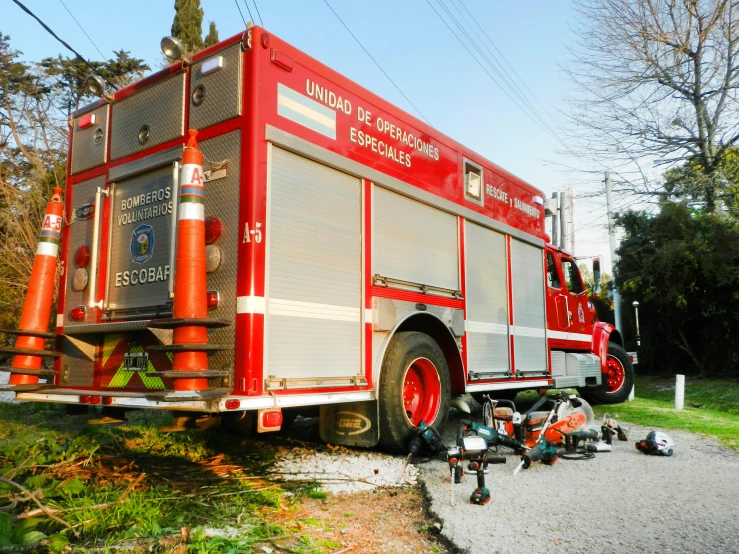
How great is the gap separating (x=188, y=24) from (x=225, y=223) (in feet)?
55.3

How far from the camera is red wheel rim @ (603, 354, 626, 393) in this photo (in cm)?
998

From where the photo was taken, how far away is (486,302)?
6.91 m

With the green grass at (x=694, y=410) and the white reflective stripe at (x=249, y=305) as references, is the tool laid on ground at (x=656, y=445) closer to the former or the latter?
the green grass at (x=694, y=410)

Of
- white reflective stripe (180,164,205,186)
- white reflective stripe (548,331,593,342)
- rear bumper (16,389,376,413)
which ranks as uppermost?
white reflective stripe (180,164,205,186)

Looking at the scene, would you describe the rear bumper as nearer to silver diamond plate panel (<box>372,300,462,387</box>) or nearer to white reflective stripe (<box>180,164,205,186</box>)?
silver diamond plate panel (<box>372,300,462,387</box>)

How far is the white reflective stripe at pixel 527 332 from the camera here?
7491 mm

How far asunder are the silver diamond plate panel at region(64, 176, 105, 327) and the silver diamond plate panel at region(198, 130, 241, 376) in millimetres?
1432

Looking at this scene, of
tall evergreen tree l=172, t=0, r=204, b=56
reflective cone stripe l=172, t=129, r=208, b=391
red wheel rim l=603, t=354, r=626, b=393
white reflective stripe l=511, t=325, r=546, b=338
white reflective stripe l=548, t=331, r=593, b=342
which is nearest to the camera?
reflective cone stripe l=172, t=129, r=208, b=391

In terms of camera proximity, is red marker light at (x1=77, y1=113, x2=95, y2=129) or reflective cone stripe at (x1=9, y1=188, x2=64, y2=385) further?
red marker light at (x1=77, y1=113, x2=95, y2=129)

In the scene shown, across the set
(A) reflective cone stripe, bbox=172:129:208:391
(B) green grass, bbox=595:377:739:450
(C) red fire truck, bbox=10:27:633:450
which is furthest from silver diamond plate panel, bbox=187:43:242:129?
(B) green grass, bbox=595:377:739:450

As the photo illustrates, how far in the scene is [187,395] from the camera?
356 cm

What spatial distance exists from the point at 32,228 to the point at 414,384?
1372 cm

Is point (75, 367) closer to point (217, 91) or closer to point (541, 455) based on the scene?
point (217, 91)

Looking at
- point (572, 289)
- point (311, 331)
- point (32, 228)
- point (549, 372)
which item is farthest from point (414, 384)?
point (32, 228)
